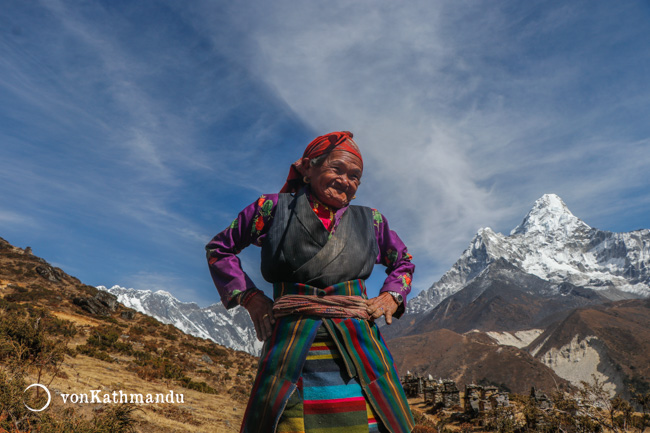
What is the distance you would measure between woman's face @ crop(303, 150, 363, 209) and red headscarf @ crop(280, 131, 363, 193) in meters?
0.04

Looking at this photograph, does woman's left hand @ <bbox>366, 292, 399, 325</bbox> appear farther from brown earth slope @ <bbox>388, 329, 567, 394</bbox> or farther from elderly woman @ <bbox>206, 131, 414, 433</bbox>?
brown earth slope @ <bbox>388, 329, 567, 394</bbox>

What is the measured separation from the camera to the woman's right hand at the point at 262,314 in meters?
2.16

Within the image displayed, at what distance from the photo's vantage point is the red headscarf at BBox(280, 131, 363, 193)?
254 cm

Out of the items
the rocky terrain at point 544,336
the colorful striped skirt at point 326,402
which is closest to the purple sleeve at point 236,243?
the colorful striped skirt at point 326,402

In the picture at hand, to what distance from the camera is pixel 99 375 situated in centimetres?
1016

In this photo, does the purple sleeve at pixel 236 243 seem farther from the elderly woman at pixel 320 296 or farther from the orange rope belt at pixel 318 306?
the orange rope belt at pixel 318 306

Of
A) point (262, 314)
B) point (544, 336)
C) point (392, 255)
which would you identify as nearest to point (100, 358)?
point (262, 314)

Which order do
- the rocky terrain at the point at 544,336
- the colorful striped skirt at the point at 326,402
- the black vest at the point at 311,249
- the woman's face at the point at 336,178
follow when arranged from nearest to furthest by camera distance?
the colorful striped skirt at the point at 326,402
the black vest at the point at 311,249
the woman's face at the point at 336,178
the rocky terrain at the point at 544,336

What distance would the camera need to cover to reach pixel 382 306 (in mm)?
2252

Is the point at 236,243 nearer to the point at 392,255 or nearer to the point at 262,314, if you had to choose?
the point at 262,314

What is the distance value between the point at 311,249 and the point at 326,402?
2.56 feet

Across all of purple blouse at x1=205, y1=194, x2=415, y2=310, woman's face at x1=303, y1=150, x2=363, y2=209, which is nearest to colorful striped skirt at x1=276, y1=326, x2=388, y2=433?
purple blouse at x1=205, y1=194, x2=415, y2=310

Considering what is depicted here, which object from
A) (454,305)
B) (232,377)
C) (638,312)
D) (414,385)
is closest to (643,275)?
(454,305)

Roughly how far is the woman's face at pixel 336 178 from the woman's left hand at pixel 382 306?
614 millimetres
